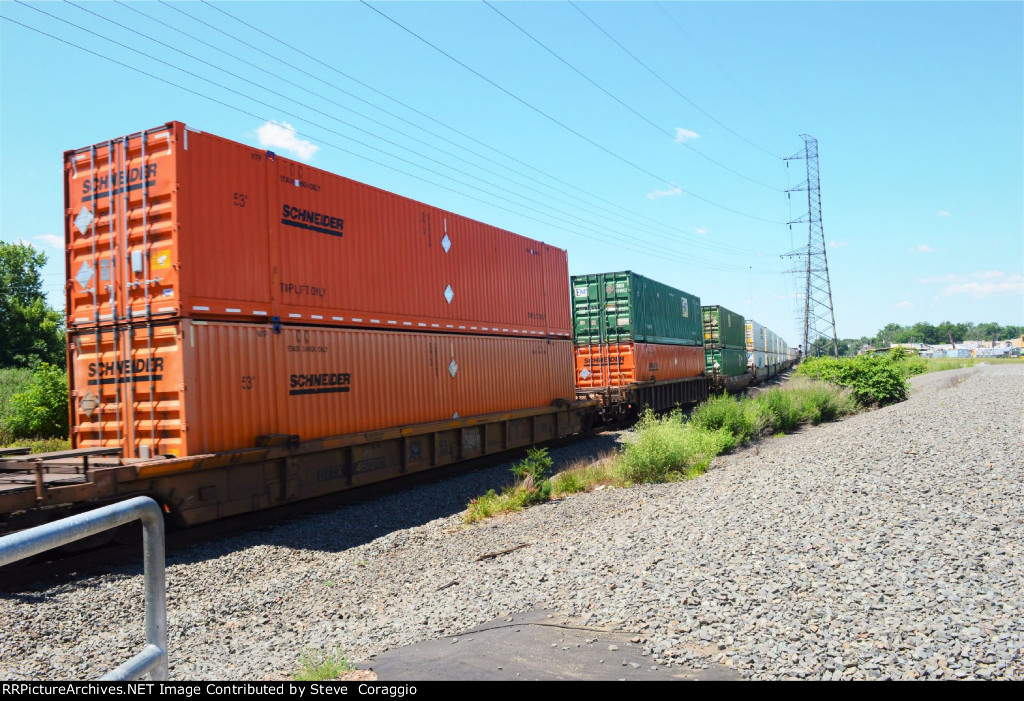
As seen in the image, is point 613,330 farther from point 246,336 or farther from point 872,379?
point 246,336

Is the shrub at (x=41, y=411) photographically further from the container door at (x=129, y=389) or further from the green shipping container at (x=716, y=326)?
the green shipping container at (x=716, y=326)

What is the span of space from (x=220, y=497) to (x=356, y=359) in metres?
3.07

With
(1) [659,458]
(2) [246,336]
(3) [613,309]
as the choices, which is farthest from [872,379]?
(2) [246,336]

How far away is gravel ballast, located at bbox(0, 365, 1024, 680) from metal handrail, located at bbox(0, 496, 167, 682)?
7.04 feet

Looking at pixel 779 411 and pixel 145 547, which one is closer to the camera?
pixel 145 547

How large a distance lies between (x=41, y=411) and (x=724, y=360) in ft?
87.0

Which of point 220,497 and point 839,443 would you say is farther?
point 839,443

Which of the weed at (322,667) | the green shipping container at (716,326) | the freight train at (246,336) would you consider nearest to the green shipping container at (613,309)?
the freight train at (246,336)

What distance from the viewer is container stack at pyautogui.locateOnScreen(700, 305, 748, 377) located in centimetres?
3109

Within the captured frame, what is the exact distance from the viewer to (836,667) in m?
3.40

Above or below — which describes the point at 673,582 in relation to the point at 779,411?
below

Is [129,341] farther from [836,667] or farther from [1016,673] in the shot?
[1016,673]

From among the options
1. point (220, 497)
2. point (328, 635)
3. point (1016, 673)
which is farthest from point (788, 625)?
point (220, 497)

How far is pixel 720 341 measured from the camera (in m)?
31.9
